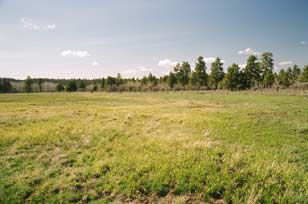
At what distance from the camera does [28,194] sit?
566 cm

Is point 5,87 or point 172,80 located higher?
point 172,80

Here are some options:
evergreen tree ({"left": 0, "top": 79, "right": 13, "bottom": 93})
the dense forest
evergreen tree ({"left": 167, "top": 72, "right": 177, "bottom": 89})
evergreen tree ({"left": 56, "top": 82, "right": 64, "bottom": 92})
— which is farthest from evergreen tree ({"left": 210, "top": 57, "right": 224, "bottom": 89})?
evergreen tree ({"left": 0, "top": 79, "right": 13, "bottom": 93})

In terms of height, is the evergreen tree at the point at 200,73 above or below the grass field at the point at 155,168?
above

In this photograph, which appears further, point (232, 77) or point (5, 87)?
point (5, 87)

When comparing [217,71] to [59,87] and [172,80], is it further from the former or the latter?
[59,87]

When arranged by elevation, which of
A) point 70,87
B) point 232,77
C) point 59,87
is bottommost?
point 70,87

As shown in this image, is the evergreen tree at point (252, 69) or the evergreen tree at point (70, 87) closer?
the evergreen tree at point (252, 69)

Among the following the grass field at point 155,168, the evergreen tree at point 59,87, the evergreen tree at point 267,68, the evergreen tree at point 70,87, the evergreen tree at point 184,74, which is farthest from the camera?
the evergreen tree at point 59,87

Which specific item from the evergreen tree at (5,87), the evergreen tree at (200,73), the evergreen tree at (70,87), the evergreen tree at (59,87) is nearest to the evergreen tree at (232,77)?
the evergreen tree at (200,73)

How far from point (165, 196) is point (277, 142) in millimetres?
7119

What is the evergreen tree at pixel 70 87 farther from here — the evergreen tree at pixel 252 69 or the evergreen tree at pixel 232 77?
the evergreen tree at pixel 252 69

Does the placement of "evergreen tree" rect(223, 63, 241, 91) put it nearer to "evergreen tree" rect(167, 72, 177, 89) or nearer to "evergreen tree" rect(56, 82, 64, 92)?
"evergreen tree" rect(167, 72, 177, 89)

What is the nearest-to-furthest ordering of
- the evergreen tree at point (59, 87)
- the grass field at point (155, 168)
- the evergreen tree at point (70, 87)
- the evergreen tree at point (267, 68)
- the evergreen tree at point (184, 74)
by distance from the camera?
the grass field at point (155, 168) < the evergreen tree at point (267, 68) < the evergreen tree at point (184, 74) < the evergreen tree at point (70, 87) < the evergreen tree at point (59, 87)

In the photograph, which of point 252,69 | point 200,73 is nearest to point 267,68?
point 252,69
